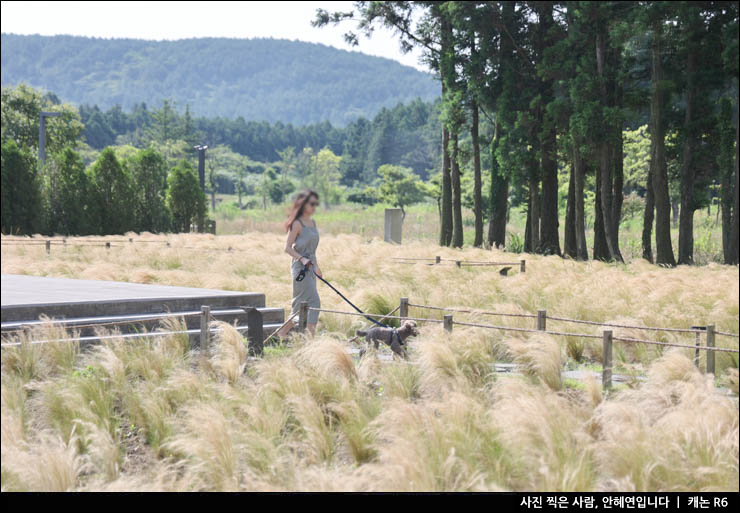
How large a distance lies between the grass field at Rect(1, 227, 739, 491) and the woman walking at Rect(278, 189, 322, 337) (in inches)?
23.6

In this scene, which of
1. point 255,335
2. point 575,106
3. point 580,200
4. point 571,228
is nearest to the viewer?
point 255,335

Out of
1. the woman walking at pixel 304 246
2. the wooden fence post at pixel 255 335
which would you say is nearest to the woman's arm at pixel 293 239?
the woman walking at pixel 304 246

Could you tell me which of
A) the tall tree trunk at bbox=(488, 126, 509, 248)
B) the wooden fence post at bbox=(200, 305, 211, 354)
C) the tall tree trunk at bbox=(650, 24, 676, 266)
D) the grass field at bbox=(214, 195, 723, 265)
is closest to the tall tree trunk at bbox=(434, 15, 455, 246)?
the grass field at bbox=(214, 195, 723, 265)

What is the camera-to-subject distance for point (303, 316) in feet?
28.7

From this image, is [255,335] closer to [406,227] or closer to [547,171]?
[547,171]

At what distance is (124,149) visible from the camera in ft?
258

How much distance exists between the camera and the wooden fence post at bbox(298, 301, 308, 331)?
872 cm

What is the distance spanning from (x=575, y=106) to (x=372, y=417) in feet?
55.7

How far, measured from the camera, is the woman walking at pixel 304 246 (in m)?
8.74

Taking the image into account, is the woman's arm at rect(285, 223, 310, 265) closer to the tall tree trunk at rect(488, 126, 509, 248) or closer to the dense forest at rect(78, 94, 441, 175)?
the tall tree trunk at rect(488, 126, 509, 248)

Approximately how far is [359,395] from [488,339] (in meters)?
2.28

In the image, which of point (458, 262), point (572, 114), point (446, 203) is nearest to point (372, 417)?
point (458, 262)
